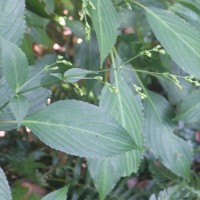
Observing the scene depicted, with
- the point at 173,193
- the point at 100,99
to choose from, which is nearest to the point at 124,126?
the point at 100,99

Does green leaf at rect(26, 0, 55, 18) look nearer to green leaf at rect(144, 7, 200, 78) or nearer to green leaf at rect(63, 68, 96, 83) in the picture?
Result: green leaf at rect(144, 7, 200, 78)

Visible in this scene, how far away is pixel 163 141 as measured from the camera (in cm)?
113

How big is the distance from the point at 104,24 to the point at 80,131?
194 mm

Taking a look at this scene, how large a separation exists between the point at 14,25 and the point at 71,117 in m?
0.22

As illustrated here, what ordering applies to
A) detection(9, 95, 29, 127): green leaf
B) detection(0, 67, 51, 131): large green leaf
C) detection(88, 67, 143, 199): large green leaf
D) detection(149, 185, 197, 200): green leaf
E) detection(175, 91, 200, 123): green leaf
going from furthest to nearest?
detection(149, 185, 197, 200): green leaf → detection(175, 91, 200, 123): green leaf → detection(88, 67, 143, 199): large green leaf → detection(0, 67, 51, 131): large green leaf → detection(9, 95, 29, 127): green leaf

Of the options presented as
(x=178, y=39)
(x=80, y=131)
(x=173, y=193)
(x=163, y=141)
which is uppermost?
(x=178, y=39)

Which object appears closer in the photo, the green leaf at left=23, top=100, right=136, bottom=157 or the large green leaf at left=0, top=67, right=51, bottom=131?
the green leaf at left=23, top=100, right=136, bottom=157

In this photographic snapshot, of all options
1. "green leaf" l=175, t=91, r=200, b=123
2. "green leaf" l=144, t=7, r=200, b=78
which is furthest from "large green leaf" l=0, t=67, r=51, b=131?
"green leaf" l=175, t=91, r=200, b=123

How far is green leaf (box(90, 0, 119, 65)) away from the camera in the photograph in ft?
2.51

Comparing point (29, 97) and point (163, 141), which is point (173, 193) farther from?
point (29, 97)

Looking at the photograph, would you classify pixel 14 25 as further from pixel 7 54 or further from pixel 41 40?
pixel 41 40

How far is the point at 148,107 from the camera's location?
1127 mm

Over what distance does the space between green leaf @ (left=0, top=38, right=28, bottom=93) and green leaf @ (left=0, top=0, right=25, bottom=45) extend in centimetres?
13

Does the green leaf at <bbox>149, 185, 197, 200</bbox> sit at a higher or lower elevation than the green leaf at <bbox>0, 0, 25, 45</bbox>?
lower
